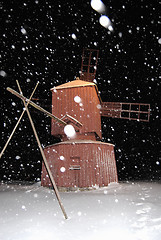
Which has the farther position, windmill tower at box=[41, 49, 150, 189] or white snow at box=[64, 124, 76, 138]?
white snow at box=[64, 124, 76, 138]

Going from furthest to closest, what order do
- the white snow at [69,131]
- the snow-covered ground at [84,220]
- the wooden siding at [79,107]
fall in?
1. the wooden siding at [79,107]
2. the white snow at [69,131]
3. the snow-covered ground at [84,220]

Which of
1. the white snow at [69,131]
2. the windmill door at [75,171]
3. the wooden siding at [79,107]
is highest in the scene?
the wooden siding at [79,107]

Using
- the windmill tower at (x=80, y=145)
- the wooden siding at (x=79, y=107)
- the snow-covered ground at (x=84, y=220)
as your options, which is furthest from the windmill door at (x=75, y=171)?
the snow-covered ground at (x=84, y=220)

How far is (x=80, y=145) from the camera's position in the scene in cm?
1203

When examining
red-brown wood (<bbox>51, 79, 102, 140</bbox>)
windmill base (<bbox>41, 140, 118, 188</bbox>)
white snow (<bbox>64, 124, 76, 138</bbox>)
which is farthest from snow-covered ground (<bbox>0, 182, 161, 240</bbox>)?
red-brown wood (<bbox>51, 79, 102, 140</bbox>)

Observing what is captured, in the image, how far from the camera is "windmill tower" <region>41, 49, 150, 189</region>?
11633 millimetres

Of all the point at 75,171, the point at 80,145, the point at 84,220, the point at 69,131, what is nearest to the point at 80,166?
the point at 75,171

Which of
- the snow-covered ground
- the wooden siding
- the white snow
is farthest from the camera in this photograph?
the wooden siding

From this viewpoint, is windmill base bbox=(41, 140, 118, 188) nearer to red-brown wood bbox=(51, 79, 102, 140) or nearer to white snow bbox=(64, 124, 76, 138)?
white snow bbox=(64, 124, 76, 138)

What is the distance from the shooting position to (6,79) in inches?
1250

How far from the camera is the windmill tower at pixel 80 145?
38.2ft

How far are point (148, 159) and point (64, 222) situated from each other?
2999cm

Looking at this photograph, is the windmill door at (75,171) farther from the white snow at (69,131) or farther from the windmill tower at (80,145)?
the white snow at (69,131)

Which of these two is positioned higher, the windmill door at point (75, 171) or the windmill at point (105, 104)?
the windmill at point (105, 104)
